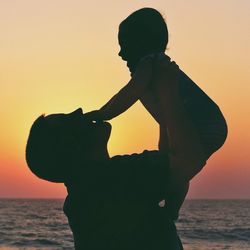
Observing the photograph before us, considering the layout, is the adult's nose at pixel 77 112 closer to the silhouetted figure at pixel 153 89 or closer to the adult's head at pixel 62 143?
the adult's head at pixel 62 143

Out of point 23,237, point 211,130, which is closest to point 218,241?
point 23,237

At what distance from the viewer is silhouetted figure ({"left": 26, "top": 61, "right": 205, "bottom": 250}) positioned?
6.96ft

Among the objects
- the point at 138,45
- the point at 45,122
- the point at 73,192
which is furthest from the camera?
the point at 138,45

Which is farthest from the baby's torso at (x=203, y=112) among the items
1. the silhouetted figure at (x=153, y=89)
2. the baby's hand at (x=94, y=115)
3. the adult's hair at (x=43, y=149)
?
the adult's hair at (x=43, y=149)

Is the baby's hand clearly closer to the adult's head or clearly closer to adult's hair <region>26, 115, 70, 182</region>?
the adult's head

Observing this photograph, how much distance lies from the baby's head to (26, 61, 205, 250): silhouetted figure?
0.61 feet

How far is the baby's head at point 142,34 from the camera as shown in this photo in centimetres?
232

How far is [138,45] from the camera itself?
93.2 inches

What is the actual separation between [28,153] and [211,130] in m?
0.69

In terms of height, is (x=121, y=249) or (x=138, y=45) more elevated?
(x=138, y=45)

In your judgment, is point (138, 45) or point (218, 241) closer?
point (138, 45)

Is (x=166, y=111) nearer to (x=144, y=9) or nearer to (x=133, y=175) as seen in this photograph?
(x=133, y=175)

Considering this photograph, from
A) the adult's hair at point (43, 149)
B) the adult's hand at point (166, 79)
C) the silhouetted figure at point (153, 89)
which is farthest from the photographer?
the silhouetted figure at point (153, 89)

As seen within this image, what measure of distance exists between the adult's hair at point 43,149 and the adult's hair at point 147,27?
0.53 meters
